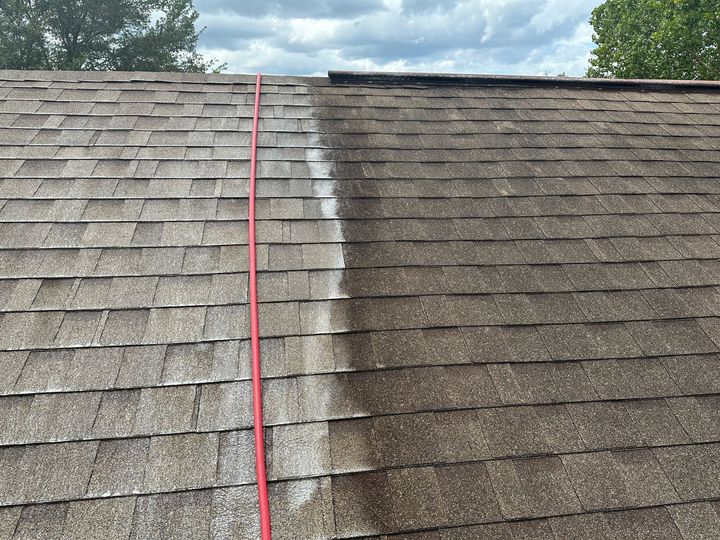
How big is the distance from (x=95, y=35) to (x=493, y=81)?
18806 millimetres

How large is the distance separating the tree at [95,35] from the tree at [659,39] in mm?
16412

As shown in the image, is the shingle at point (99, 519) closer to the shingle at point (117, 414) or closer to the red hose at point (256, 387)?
the shingle at point (117, 414)

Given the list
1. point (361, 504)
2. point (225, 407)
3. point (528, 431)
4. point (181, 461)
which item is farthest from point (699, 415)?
point (181, 461)

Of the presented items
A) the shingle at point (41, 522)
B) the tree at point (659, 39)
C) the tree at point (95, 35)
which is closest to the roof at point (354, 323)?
the shingle at point (41, 522)

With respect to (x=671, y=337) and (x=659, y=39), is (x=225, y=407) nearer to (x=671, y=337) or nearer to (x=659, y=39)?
(x=671, y=337)

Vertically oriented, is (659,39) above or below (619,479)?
above

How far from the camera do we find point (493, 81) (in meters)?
5.12

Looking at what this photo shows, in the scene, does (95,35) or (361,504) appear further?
(95,35)

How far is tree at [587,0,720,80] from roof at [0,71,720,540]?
408 inches

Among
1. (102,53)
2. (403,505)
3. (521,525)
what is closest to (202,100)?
(403,505)

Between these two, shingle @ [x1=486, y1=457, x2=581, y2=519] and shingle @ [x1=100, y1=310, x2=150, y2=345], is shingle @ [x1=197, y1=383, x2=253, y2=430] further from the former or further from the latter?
shingle @ [x1=486, y1=457, x2=581, y2=519]

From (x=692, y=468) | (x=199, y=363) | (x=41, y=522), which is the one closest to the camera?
(x=41, y=522)

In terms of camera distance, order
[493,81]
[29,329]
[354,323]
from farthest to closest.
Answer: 1. [493,81]
2. [354,323]
3. [29,329]

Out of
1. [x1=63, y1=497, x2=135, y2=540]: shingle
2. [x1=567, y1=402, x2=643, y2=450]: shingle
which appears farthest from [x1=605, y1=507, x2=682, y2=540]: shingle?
[x1=63, y1=497, x2=135, y2=540]: shingle
